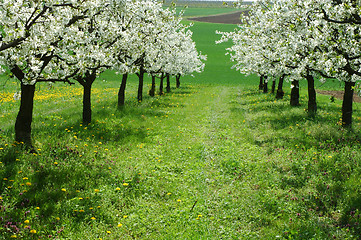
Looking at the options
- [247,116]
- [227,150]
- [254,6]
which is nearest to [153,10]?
[254,6]

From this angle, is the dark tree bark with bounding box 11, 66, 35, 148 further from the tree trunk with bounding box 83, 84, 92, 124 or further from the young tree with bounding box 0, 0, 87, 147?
the tree trunk with bounding box 83, 84, 92, 124

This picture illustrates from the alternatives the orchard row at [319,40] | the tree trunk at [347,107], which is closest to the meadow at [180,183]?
the tree trunk at [347,107]

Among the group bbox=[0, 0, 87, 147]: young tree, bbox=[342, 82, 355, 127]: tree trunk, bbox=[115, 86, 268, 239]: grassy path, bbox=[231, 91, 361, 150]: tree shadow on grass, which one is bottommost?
bbox=[115, 86, 268, 239]: grassy path

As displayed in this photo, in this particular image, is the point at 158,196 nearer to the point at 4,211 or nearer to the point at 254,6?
the point at 4,211

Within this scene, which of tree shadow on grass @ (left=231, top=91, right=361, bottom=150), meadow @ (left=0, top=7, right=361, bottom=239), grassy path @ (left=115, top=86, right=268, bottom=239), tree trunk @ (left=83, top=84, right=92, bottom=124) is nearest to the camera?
meadow @ (left=0, top=7, right=361, bottom=239)

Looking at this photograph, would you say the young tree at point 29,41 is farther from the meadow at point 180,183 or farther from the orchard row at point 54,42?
the meadow at point 180,183

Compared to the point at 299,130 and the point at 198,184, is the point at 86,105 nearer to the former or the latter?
the point at 198,184

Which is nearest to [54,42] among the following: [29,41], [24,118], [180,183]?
[29,41]

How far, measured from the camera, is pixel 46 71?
37.0 feet

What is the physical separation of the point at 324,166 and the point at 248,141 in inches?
182

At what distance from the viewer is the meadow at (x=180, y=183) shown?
7.09m

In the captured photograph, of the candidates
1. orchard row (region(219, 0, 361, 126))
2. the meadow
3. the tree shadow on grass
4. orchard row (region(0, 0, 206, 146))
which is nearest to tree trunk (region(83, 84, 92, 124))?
orchard row (region(0, 0, 206, 146))

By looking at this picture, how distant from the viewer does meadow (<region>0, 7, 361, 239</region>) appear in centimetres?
709

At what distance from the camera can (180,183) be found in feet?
31.8
